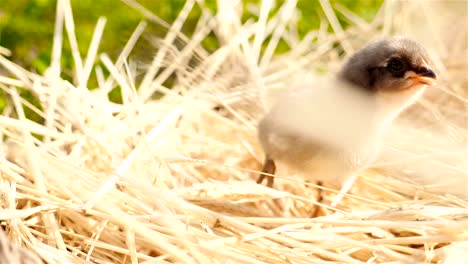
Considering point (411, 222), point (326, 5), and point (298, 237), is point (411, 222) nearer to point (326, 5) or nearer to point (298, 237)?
point (298, 237)

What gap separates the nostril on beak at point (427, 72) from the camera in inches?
84.3

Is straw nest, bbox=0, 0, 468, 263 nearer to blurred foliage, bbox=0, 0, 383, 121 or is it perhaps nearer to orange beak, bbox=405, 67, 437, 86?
blurred foliage, bbox=0, 0, 383, 121

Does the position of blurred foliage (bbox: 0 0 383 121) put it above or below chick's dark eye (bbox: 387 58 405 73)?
above

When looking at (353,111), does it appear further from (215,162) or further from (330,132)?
(215,162)

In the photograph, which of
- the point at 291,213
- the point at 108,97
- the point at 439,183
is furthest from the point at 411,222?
the point at 108,97

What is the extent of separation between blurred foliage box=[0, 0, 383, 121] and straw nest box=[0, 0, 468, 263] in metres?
0.10

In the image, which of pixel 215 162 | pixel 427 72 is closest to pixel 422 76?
pixel 427 72

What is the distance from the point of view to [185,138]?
270 centimetres

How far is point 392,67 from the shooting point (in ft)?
7.22

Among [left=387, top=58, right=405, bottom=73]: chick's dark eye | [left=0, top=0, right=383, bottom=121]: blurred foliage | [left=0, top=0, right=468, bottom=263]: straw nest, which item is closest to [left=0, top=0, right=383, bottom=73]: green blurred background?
[left=0, top=0, right=383, bottom=121]: blurred foliage

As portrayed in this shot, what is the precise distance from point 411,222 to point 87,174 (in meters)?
0.78

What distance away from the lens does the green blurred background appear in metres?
3.09

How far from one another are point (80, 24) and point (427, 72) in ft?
5.20

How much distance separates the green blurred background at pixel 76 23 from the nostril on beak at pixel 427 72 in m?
1.16
